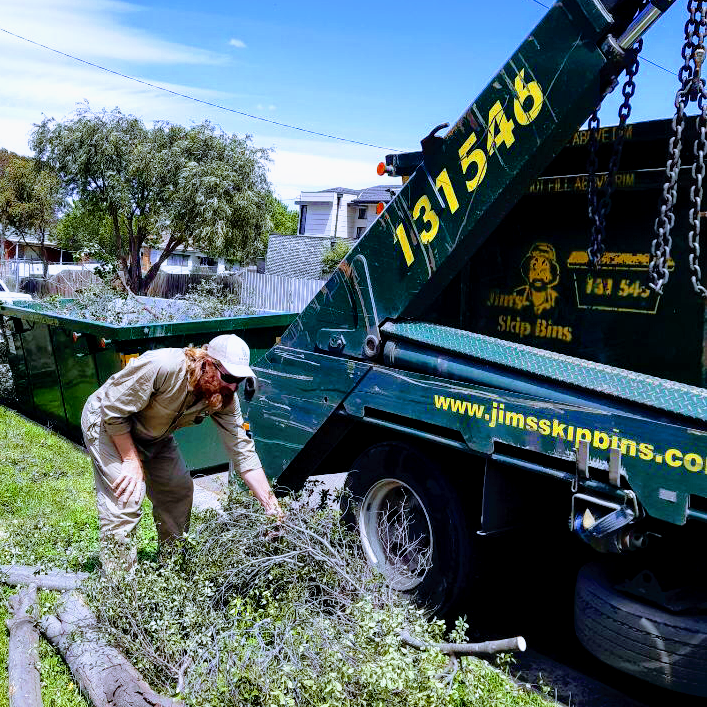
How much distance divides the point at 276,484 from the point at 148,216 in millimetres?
20776

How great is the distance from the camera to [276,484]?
16.0ft

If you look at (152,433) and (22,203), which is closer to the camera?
(152,433)

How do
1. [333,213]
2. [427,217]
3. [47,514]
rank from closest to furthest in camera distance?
[427,217] < [47,514] < [333,213]

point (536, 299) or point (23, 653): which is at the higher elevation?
point (536, 299)

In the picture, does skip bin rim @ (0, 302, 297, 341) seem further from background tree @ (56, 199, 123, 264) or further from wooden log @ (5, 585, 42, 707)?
background tree @ (56, 199, 123, 264)

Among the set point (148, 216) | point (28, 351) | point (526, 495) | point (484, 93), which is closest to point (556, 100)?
point (484, 93)

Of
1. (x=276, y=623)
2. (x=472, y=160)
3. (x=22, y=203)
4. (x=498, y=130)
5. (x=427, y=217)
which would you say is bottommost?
(x=276, y=623)

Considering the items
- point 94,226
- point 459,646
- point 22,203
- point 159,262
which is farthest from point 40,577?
point 22,203

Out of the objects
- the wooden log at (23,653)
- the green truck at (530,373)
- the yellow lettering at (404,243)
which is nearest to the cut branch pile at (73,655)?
the wooden log at (23,653)

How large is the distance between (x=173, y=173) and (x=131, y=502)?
2050cm

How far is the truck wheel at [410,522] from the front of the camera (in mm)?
3967

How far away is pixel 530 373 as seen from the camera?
3564 millimetres

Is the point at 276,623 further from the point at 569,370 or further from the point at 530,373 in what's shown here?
the point at 569,370

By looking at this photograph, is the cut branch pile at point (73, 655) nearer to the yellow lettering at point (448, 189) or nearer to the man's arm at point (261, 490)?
the man's arm at point (261, 490)
